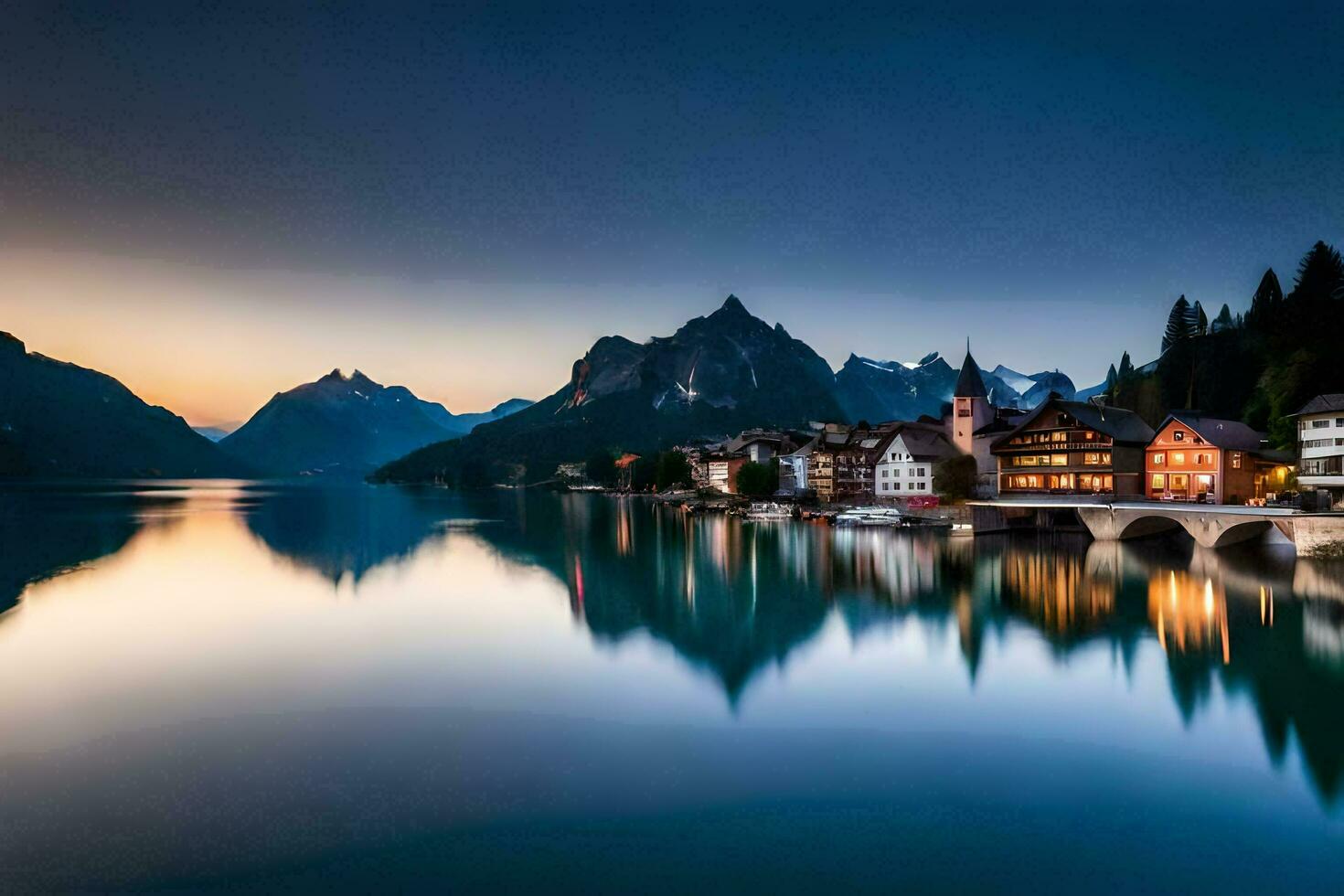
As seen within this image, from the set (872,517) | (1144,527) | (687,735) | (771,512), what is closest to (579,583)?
(687,735)

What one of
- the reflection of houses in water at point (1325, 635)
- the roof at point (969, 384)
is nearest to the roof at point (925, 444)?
the roof at point (969, 384)

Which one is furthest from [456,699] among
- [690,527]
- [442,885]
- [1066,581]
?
[690,527]

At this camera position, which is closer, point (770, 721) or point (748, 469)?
point (770, 721)

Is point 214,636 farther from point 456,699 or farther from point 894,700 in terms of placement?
point 894,700

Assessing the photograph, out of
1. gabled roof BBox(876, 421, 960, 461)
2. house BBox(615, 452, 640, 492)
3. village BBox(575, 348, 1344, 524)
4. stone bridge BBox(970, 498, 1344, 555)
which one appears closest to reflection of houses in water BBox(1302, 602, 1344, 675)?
stone bridge BBox(970, 498, 1344, 555)

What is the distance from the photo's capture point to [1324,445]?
123ft

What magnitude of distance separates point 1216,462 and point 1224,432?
2.29 m

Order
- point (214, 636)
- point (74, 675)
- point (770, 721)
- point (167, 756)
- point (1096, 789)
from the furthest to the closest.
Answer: point (214, 636), point (74, 675), point (770, 721), point (167, 756), point (1096, 789)

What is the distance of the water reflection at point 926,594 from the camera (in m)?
18.7

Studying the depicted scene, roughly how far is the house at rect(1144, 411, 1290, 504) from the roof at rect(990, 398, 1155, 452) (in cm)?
281

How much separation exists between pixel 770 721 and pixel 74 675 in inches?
735

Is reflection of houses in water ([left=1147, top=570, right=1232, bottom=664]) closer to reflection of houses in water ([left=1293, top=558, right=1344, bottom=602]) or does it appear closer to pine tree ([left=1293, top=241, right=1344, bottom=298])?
reflection of houses in water ([left=1293, top=558, right=1344, bottom=602])

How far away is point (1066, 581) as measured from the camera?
32.9m

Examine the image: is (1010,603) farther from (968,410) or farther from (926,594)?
(968,410)
